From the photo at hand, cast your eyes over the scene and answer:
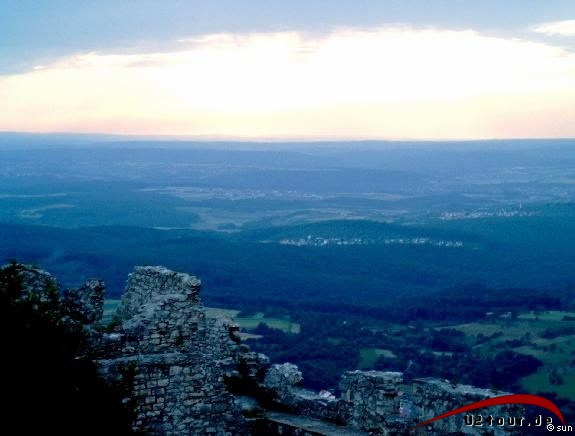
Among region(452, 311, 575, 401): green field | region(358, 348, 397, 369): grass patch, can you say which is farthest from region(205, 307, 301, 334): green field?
region(452, 311, 575, 401): green field

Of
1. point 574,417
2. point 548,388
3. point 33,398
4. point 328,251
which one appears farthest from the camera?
point 328,251

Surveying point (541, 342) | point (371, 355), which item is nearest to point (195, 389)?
point (371, 355)

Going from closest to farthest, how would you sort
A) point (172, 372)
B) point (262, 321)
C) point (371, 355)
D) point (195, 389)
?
point (172, 372) < point (195, 389) < point (371, 355) < point (262, 321)

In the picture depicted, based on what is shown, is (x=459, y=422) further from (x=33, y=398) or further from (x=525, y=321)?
(x=525, y=321)

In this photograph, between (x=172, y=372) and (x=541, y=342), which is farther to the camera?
(x=541, y=342)

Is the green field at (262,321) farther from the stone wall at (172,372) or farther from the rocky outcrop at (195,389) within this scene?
the stone wall at (172,372)

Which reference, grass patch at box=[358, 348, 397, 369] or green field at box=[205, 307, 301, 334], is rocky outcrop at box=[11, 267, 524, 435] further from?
green field at box=[205, 307, 301, 334]

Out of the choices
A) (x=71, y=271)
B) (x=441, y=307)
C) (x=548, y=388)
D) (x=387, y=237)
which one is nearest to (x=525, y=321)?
(x=441, y=307)

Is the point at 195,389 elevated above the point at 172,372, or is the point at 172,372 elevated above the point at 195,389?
the point at 172,372

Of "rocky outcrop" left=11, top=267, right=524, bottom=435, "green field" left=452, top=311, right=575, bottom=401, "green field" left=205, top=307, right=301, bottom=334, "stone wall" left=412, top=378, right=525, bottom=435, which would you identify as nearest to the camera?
"stone wall" left=412, top=378, right=525, bottom=435

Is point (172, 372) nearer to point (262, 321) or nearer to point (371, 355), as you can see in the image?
point (371, 355)

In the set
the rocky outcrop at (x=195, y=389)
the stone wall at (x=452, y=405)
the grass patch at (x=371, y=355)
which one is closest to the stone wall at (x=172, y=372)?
the rocky outcrop at (x=195, y=389)
